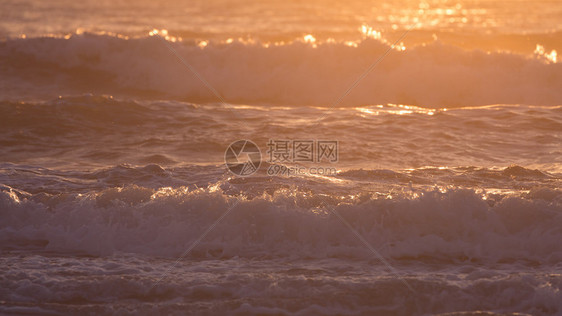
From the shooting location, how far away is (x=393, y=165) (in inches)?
340

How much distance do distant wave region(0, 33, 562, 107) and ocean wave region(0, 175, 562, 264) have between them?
7.65 m

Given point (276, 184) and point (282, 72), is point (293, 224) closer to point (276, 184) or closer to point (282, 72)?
point (276, 184)

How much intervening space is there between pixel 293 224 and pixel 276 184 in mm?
1344

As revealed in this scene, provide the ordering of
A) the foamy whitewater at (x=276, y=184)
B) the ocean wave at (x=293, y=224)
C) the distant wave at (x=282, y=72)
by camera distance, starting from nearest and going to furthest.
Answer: the foamy whitewater at (x=276, y=184) < the ocean wave at (x=293, y=224) < the distant wave at (x=282, y=72)

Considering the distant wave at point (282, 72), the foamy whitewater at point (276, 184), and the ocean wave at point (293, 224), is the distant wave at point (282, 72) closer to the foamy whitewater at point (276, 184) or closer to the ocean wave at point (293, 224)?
the foamy whitewater at point (276, 184)

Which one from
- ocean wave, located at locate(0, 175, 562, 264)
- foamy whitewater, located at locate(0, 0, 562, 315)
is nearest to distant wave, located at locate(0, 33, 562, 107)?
foamy whitewater, located at locate(0, 0, 562, 315)

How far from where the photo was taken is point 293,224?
632 centimetres

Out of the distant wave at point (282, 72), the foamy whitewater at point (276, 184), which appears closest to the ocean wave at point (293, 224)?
the foamy whitewater at point (276, 184)

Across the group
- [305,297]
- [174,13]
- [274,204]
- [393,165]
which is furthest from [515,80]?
[174,13]

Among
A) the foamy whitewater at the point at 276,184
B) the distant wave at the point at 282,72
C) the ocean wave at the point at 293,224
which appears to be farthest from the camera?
the distant wave at the point at 282,72

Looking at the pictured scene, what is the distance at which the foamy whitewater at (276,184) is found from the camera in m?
5.17

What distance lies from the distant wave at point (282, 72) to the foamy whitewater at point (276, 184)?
56 millimetres

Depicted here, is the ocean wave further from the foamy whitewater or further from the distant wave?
the distant wave

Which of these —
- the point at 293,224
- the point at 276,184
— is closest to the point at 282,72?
the point at 276,184
